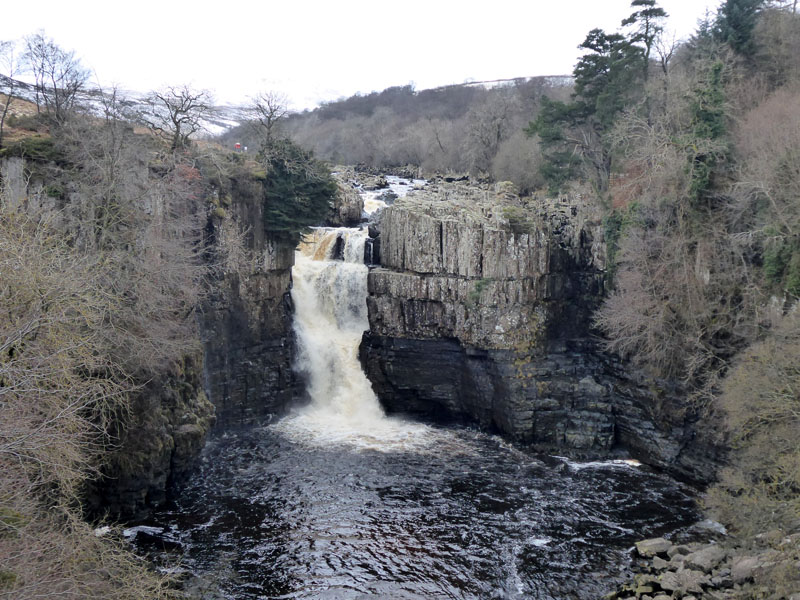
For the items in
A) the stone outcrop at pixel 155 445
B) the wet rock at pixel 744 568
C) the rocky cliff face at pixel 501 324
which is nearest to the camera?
the wet rock at pixel 744 568

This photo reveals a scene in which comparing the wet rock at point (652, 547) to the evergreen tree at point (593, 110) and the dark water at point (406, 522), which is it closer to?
the dark water at point (406, 522)

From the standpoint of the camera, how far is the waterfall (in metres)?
31.9

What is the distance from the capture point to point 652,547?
19.6 m

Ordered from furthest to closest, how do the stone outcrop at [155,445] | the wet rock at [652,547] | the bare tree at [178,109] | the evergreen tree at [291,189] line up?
the evergreen tree at [291,189] < the bare tree at [178,109] < the stone outcrop at [155,445] < the wet rock at [652,547]

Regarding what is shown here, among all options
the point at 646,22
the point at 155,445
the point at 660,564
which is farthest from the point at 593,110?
the point at 155,445

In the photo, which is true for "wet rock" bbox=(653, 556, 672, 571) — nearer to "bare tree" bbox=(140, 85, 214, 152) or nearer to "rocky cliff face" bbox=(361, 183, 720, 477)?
"rocky cliff face" bbox=(361, 183, 720, 477)

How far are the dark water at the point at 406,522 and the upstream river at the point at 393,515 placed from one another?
0.20 feet

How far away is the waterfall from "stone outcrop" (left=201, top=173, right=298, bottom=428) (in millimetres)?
925

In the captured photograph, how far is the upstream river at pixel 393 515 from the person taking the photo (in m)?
18.4

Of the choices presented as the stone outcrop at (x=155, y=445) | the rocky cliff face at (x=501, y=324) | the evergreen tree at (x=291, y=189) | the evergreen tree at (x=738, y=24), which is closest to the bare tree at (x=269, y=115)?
the evergreen tree at (x=291, y=189)

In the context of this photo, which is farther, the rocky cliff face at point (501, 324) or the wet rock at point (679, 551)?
the rocky cliff face at point (501, 324)

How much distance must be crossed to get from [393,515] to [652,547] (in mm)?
8683

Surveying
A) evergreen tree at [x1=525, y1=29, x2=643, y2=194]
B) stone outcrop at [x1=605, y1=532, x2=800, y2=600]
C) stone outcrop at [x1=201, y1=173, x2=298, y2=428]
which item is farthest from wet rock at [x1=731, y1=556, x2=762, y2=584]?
stone outcrop at [x1=201, y1=173, x2=298, y2=428]

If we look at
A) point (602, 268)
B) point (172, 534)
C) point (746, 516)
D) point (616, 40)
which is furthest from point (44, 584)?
point (616, 40)
